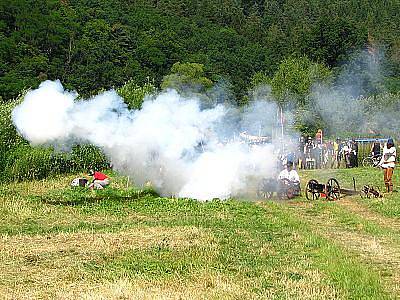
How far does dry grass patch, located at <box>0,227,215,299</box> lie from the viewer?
10.8 meters

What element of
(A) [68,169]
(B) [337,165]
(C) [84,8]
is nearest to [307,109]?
(B) [337,165]

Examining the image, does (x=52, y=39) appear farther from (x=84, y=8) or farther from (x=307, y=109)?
(x=307, y=109)

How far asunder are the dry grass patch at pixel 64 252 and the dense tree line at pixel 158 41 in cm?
4279

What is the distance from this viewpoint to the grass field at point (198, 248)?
10.3 m

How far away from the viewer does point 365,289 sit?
33.3ft

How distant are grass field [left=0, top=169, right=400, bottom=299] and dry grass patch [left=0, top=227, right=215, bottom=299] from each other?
22 millimetres

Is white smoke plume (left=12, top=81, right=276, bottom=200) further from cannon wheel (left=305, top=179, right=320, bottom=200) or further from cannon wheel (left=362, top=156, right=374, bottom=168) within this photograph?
cannon wheel (left=362, top=156, right=374, bottom=168)

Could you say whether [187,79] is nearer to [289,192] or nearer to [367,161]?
[367,161]

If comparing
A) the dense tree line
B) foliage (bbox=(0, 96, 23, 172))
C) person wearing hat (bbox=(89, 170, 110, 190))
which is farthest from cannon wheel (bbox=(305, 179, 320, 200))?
the dense tree line

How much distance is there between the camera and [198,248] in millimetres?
13305

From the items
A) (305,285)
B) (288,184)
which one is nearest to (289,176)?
(288,184)

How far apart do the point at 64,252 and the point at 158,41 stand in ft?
240

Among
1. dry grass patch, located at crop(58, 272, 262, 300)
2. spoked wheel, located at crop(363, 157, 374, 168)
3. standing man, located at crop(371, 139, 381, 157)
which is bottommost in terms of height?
dry grass patch, located at crop(58, 272, 262, 300)

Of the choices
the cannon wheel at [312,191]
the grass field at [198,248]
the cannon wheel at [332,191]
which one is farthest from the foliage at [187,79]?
the grass field at [198,248]
